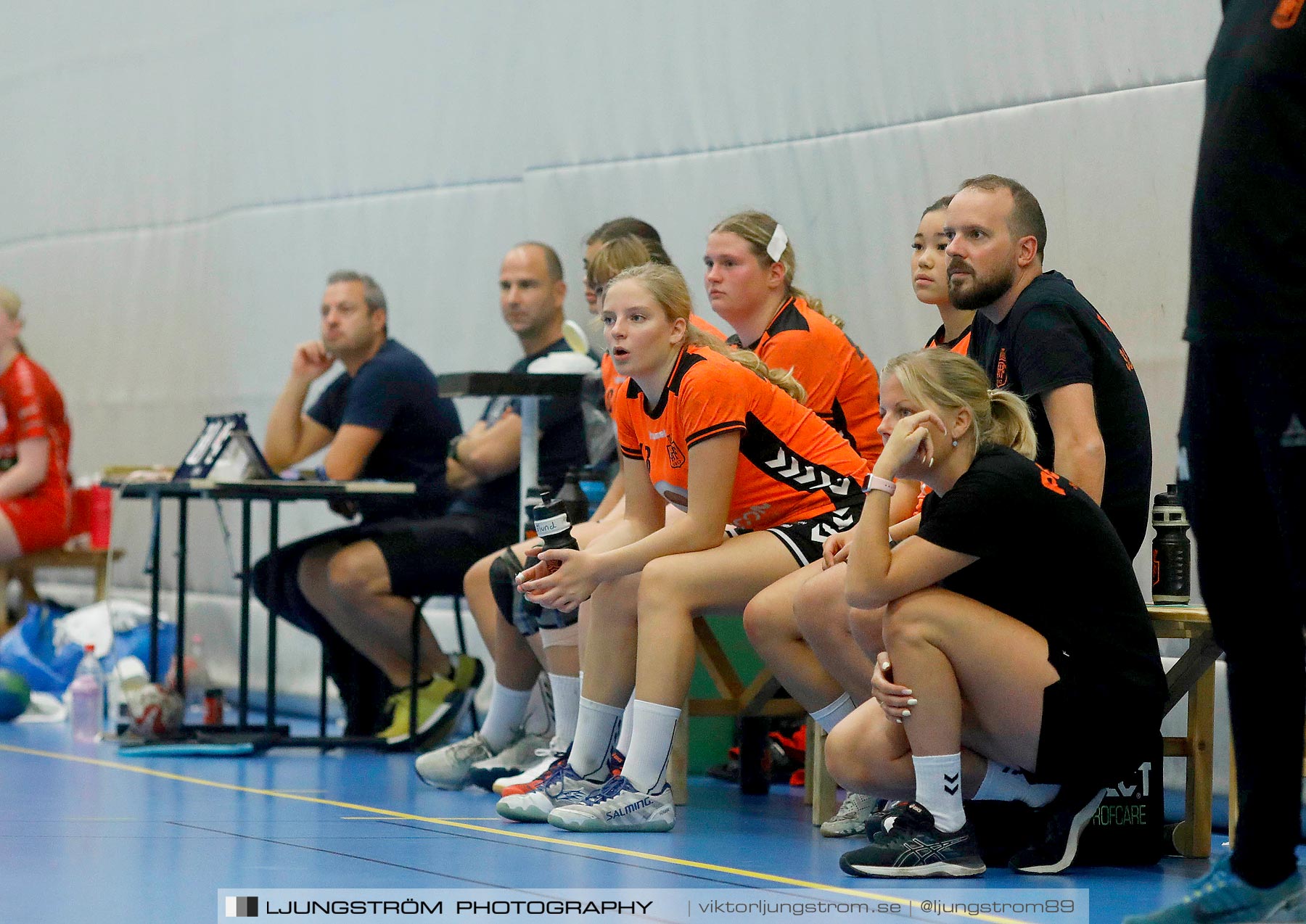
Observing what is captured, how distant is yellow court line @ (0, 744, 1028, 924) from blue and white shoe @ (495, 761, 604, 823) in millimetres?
64

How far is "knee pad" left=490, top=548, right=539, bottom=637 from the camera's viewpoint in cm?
410

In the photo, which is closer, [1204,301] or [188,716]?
[1204,301]

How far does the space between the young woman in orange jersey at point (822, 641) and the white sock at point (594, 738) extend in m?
0.35

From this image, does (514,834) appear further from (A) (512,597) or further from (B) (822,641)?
(A) (512,597)

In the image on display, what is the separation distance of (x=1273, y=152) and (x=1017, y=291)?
1222 millimetres

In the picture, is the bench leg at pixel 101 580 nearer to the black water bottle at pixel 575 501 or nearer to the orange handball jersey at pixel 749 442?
the black water bottle at pixel 575 501

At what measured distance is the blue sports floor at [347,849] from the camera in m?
2.83

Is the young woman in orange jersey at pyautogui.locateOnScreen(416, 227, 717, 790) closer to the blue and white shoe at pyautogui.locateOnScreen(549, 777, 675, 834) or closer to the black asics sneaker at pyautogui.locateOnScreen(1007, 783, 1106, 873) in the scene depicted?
the blue and white shoe at pyautogui.locateOnScreen(549, 777, 675, 834)

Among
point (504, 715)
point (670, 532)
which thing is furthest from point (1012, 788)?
point (504, 715)

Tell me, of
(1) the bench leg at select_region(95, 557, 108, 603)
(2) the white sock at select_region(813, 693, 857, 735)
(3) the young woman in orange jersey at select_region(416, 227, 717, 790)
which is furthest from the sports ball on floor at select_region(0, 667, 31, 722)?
(2) the white sock at select_region(813, 693, 857, 735)

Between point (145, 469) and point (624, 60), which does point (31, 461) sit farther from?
point (624, 60)

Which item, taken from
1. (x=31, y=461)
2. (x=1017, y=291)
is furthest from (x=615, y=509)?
(x=31, y=461)

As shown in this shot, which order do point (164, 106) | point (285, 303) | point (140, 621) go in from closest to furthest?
point (140, 621) < point (285, 303) < point (164, 106)

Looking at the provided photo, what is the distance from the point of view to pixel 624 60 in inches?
224
